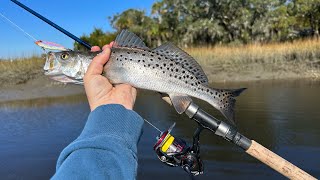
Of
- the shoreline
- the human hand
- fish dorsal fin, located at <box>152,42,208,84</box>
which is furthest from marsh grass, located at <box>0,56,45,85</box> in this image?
the human hand

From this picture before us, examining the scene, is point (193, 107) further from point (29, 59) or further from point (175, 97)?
point (29, 59)

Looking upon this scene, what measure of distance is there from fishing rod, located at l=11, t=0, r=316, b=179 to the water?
6.45 ft

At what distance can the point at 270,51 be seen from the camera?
1991cm

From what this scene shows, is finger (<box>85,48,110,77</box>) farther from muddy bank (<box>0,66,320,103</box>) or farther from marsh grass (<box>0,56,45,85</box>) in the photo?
marsh grass (<box>0,56,45,85</box>)

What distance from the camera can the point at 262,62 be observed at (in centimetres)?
1952

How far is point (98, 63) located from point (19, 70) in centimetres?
1556

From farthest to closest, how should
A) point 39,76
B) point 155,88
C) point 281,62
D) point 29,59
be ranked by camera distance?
point 281,62, point 29,59, point 39,76, point 155,88

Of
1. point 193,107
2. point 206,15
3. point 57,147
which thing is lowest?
point 57,147

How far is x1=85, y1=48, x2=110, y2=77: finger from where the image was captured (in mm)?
2135

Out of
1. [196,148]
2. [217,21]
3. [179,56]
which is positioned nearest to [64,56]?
[179,56]

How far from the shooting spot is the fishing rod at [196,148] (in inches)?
116

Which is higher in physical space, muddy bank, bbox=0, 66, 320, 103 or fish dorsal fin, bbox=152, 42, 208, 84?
fish dorsal fin, bbox=152, 42, 208, 84

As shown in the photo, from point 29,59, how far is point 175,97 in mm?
16093

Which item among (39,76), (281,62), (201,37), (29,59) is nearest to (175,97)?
(39,76)
